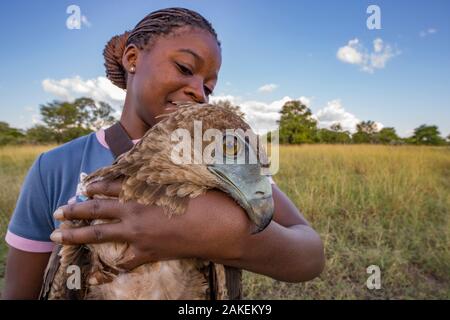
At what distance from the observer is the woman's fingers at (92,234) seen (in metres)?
1.48

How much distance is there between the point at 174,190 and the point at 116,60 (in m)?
1.49

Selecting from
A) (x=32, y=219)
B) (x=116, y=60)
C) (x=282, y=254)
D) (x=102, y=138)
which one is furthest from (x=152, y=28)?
(x=282, y=254)

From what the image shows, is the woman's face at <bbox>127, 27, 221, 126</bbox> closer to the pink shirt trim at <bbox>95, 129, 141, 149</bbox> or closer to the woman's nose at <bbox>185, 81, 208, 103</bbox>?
the woman's nose at <bbox>185, 81, 208, 103</bbox>

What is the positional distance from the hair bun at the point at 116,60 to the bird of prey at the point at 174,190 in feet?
3.62

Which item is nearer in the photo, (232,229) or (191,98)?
(232,229)

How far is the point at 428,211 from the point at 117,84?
20.6ft

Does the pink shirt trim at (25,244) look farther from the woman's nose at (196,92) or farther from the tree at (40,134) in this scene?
the tree at (40,134)

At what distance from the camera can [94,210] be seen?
4.90 feet

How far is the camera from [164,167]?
1578 mm

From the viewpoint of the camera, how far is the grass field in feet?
13.1

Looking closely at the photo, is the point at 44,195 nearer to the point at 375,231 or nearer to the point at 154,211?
the point at 154,211

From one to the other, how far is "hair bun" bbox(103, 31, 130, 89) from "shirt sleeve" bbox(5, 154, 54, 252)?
935mm
